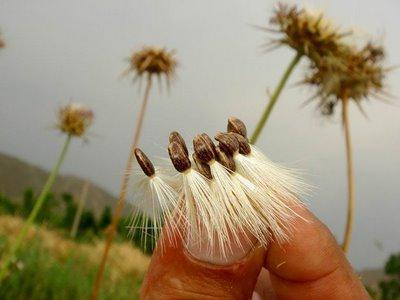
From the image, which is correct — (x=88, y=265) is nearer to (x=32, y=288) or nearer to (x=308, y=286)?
(x=32, y=288)

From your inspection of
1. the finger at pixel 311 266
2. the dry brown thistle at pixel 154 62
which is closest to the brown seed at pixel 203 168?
the finger at pixel 311 266

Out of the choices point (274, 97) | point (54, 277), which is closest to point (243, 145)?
point (274, 97)

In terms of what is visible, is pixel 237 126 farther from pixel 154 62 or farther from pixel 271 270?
pixel 154 62

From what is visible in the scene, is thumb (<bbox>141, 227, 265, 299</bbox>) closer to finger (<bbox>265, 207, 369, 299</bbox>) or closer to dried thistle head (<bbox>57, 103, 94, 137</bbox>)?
finger (<bbox>265, 207, 369, 299</bbox>)

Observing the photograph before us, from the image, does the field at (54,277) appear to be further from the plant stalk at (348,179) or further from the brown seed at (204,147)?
the brown seed at (204,147)

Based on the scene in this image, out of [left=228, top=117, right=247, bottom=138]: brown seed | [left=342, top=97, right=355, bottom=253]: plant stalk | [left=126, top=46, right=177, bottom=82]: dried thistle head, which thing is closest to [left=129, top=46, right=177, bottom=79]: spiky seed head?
[left=126, top=46, right=177, bottom=82]: dried thistle head
